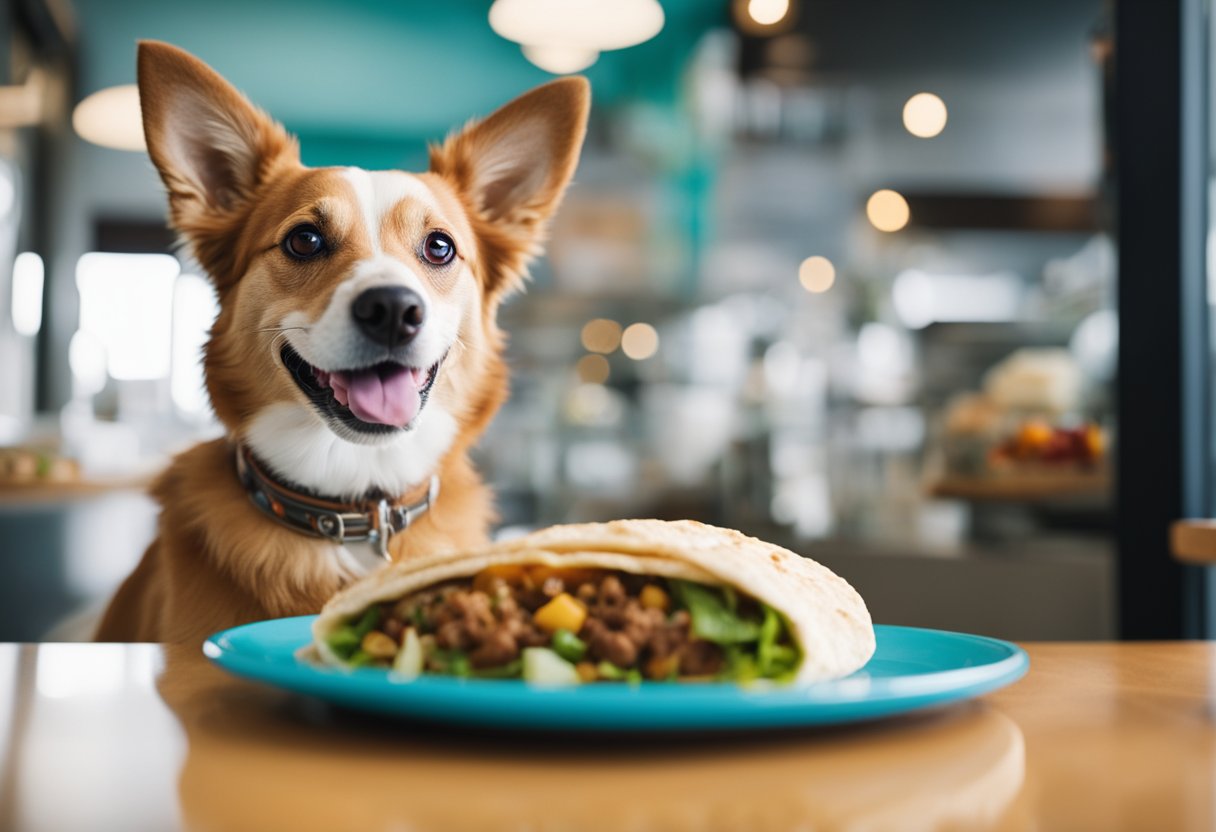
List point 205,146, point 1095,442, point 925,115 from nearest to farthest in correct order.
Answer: point 205,146, point 1095,442, point 925,115

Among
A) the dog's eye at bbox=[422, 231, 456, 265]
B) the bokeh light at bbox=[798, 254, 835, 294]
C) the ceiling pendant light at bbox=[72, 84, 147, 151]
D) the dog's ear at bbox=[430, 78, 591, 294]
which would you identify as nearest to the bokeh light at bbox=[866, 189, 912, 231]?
the bokeh light at bbox=[798, 254, 835, 294]

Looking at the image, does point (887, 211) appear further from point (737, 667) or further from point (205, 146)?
point (737, 667)

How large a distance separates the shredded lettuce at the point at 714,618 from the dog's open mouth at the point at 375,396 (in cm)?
63

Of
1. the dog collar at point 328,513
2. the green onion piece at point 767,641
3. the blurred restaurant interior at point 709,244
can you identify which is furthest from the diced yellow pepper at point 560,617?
the blurred restaurant interior at point 709,244

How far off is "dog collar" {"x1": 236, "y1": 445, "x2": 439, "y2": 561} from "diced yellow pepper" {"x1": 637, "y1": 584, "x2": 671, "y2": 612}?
0.69 m

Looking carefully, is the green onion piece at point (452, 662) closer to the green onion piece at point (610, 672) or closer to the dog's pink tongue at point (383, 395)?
the green onion piece at point (610, 672)

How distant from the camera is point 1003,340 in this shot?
4941mm

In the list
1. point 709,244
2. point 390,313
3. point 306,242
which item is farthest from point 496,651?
point 709,244

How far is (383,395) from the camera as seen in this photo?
1.31 metres

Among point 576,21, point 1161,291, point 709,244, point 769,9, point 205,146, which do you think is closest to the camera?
point 205,146

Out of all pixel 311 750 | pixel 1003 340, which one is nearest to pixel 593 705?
pixel 311 750

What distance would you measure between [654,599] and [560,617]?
0.23 feet

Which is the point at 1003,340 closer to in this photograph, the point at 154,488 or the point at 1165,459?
the point at 1165,459

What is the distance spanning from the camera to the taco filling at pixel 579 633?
704mm
